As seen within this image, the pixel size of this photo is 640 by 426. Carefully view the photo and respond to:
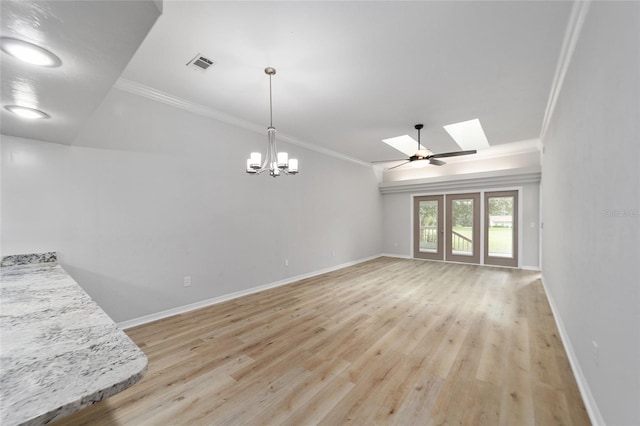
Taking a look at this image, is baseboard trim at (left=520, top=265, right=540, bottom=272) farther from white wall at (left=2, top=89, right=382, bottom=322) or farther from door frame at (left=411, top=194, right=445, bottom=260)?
white wall at (left=2, top=89, right=382, bottom=322)

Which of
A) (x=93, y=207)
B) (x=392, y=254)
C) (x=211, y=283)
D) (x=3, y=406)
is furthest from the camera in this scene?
(x=392, y=254)

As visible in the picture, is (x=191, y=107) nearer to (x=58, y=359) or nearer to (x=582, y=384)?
(x=58, y=359)

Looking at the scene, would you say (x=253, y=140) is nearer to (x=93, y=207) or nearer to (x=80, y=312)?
(x=93, y=207)

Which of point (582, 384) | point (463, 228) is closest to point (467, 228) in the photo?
point (463, 228)

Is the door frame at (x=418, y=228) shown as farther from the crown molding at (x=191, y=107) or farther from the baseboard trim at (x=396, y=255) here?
the crown molding at (x=191, y=107)

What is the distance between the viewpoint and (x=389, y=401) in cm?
186

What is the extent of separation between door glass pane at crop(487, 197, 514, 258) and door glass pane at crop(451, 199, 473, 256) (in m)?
0.46

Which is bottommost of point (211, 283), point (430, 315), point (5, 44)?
point (430, 315)

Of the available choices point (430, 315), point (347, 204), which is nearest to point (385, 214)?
point (347, 204)

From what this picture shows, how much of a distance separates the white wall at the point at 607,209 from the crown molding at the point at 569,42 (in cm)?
9

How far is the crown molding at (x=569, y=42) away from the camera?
1.93 metres

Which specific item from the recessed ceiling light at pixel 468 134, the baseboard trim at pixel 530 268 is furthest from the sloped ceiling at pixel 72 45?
the baseboard trim at pixel 530 268

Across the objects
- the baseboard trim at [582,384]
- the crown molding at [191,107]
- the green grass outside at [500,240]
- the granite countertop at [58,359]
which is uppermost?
the crown molding at [191,107]

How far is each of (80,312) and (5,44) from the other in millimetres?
1208
